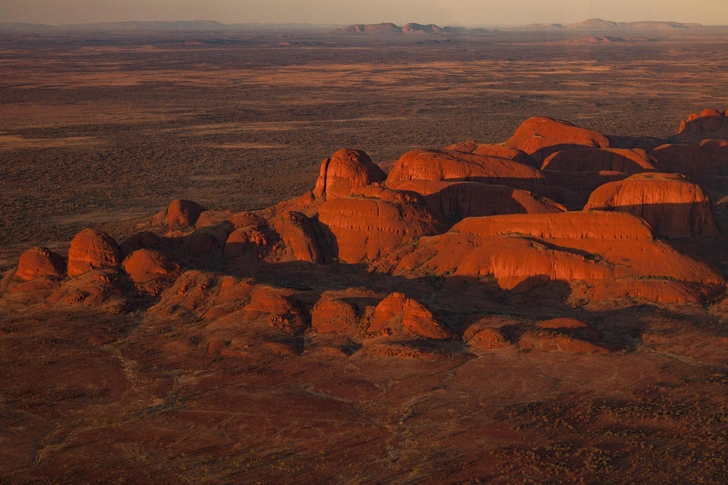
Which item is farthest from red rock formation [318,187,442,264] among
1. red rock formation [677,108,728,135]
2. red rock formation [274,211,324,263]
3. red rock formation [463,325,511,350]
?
red rock formation [677,108,728,135]

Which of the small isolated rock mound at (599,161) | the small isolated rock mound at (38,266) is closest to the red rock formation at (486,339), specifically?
the small isolated rock mound at (38,266)

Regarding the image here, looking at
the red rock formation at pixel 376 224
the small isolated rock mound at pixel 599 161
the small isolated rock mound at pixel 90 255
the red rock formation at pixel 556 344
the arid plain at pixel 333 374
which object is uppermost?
the small isolated rock mound at pixel 599 161

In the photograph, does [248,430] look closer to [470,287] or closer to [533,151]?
[470,287]

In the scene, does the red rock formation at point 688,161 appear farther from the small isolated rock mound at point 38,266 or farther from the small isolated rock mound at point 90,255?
the small isolated rock mound at point 38,266

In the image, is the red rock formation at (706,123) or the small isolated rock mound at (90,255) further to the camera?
the red rock formation at (706,123)

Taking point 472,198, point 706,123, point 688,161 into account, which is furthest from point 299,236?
point 706,123

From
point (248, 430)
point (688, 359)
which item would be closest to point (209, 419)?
point (248, 430)

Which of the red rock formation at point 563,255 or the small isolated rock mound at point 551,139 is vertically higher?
the small isolated rock mound at point 551,139
